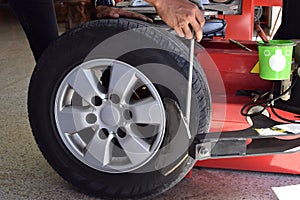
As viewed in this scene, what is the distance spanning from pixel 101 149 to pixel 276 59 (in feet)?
2.52

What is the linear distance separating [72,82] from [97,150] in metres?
0.29

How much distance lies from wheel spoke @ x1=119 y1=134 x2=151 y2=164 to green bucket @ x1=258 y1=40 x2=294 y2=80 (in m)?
0.57

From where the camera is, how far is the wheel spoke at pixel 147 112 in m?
1.74

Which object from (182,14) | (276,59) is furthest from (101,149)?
(276,59)

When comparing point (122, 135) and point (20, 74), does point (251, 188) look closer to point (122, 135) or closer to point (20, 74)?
point (122, 135)

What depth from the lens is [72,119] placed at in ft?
6.04

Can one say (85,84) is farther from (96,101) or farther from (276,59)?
(276,59)

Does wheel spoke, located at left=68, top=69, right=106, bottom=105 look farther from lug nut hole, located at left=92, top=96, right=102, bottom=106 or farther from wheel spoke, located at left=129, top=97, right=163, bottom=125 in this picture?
wheel spoke, located at left=129, top=97, right=163, bottom=125

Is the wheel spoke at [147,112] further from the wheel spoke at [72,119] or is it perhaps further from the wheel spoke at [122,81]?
the wheel spoke at [72,119]

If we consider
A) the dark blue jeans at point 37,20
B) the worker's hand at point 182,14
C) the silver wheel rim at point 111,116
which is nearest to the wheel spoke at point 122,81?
the silver wheel rim at point 111,116

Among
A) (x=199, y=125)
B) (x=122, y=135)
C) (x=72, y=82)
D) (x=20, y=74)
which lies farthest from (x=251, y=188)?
(x=20, y=74)

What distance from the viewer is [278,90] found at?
196cm

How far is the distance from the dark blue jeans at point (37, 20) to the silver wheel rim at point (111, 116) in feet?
2.09

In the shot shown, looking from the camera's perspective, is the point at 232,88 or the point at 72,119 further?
the point at 232,88
